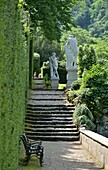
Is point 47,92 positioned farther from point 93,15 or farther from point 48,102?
point 93,15

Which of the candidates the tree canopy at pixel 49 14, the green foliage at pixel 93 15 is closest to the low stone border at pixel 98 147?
the tree canopy at pixel 49 14

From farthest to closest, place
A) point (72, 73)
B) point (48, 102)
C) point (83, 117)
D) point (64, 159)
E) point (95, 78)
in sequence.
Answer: point (72, 73), point (48, 102), point (95, 78), point (83, 117), point (64, 159)

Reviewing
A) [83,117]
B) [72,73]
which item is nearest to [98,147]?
[83,117]

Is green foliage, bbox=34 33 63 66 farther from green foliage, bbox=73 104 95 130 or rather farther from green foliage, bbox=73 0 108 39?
green foliage, bbox=73 0 108 39

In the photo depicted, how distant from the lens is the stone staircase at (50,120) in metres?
15.2

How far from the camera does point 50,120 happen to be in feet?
54.1

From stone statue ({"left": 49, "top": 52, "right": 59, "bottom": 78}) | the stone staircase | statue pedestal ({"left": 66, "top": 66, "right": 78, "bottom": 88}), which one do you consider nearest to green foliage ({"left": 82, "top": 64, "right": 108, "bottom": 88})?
the stone staircase

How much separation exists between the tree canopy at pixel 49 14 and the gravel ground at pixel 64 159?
8.76 metres

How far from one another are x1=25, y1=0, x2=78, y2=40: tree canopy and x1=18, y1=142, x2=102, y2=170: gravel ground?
28.7 ft

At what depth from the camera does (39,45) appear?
42.3 m

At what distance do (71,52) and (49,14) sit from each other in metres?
3.51

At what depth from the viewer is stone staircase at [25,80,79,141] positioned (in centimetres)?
1524

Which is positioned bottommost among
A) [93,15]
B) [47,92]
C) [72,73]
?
[47,92]

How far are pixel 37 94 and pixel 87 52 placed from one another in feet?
14.2
